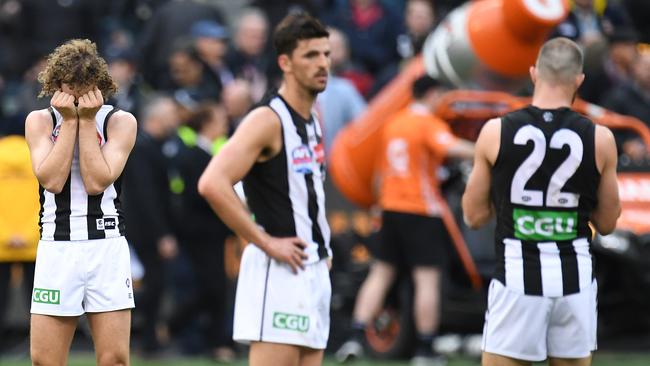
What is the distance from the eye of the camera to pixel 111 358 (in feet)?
25.8

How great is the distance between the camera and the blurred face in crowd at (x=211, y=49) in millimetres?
16562

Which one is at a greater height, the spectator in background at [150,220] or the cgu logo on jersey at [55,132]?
the cgu logo on jersey at [55,132]

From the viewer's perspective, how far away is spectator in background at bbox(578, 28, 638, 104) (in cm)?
1594

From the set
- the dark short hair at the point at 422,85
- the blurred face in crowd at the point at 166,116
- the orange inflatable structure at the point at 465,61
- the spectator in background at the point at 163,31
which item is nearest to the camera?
the orange inflatable structure at the point at 465,61

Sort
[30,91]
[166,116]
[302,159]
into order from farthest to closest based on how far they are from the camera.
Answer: [30,91] < [166,116] < [302,159]

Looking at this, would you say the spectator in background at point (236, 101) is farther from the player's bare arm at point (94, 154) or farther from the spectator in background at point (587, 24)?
the player's bare arm at point (94, 154)

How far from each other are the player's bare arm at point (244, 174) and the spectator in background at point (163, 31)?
9.16 meters

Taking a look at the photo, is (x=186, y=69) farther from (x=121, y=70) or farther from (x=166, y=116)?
(x=166, y=116)

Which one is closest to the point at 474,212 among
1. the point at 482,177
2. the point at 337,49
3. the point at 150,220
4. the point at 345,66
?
the point at 482,177

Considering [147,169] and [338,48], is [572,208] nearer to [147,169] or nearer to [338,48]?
[147,169]

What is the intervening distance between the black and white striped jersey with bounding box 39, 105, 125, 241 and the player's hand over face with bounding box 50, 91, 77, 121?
0.14m

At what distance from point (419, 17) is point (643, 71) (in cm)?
280

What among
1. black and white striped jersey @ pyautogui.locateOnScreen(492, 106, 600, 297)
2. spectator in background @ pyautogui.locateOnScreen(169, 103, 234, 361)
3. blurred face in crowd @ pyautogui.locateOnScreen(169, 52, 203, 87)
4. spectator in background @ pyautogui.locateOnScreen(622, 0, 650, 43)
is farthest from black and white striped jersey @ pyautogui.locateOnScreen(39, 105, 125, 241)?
spectator in background @ pyautogui.locateOnScreen(622, 0, 650, 43)

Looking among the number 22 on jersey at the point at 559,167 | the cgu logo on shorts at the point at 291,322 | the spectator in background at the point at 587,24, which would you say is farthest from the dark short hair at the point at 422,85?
the cgu logo on shorts at the point at 291,322
